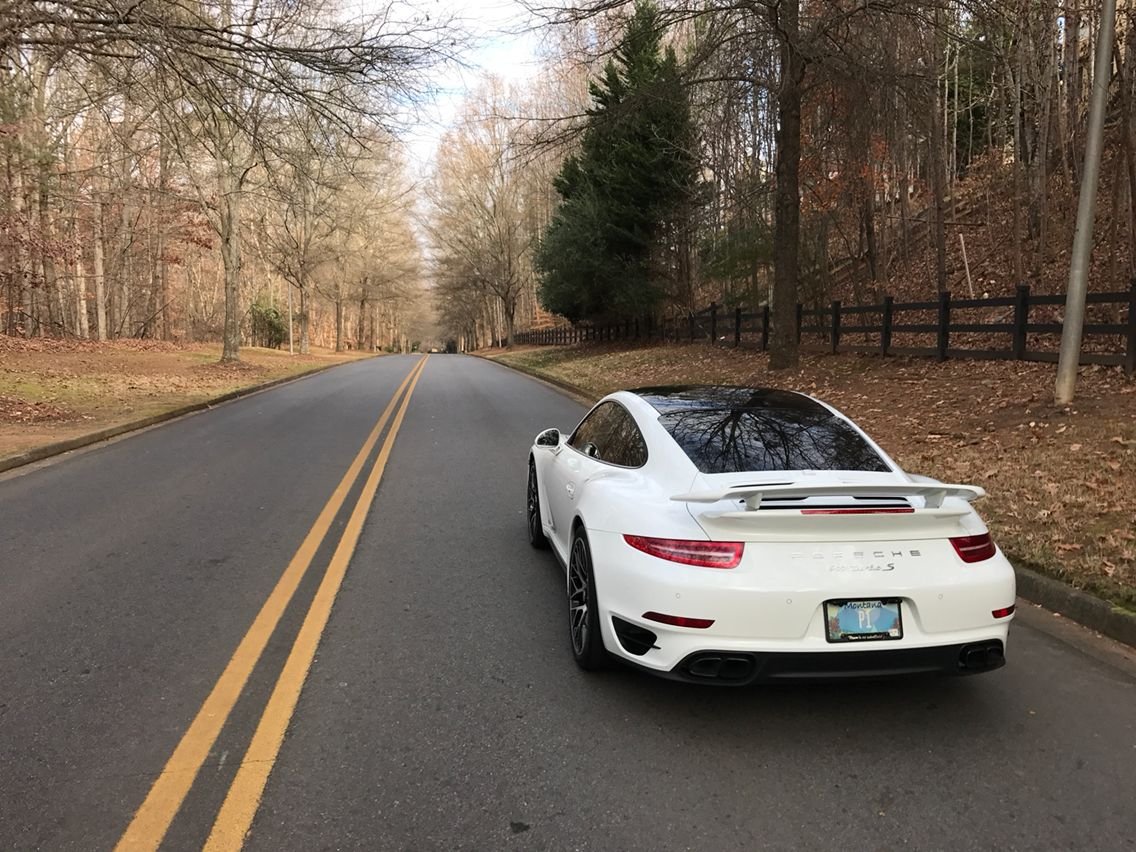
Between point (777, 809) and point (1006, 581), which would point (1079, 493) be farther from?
point (777, 809)

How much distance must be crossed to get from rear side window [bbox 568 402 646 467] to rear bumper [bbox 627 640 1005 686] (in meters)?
1.23

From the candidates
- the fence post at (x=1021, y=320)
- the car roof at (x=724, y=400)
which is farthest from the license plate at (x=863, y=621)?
the fence post at (x=1021, y=320)

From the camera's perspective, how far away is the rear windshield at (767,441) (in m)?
3.97

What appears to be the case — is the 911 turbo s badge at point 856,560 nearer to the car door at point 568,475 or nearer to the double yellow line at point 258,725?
the car door at point 568,475

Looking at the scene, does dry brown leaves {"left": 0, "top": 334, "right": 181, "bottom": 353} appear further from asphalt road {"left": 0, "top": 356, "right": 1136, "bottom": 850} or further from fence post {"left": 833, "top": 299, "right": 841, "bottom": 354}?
fence post {"left": 833, "top": 299, "right": 841, "bottom": 354}

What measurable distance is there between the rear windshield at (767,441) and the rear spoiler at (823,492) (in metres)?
0.48

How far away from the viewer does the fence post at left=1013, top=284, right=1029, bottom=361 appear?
39.8 ft

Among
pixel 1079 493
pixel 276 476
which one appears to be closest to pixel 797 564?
pixel 1079 493

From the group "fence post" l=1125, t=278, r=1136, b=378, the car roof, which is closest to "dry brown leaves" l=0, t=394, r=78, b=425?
the car roof

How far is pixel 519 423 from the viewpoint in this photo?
46.3ft

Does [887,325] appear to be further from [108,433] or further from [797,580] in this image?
[108,433]

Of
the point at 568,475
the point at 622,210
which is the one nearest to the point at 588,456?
the point at 568,475

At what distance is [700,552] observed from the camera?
10.7ft

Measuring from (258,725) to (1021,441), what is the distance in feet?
27.0
